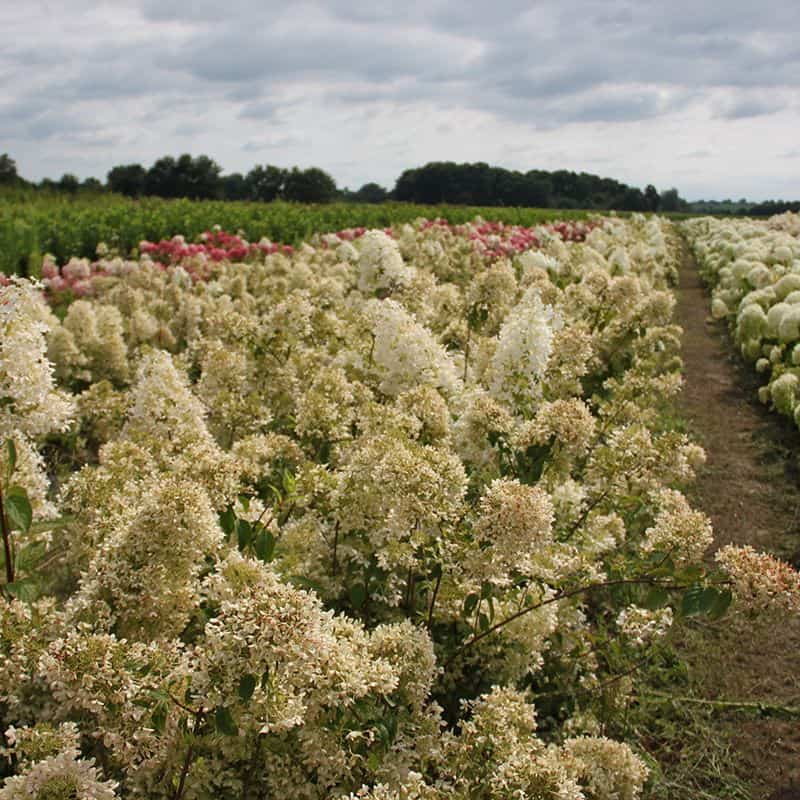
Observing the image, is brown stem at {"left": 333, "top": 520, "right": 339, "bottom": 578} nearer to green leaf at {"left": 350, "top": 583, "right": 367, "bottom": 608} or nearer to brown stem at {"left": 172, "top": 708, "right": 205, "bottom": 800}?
green leaf at {"left": 350, "top": 583, "right": 367, "bottom": 608}

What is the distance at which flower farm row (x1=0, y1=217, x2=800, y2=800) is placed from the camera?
201 centimetres

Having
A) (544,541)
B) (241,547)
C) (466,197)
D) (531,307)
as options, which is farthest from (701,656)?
(466,197)

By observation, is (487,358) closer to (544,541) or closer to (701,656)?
(701,656)

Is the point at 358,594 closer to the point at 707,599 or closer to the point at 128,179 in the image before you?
the point at 707,599

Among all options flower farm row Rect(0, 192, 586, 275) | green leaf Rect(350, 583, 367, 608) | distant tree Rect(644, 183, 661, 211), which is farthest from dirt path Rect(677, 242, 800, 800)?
distant tree Rect(644, 183, 661, 211)

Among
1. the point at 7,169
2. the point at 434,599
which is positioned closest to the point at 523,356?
→ the point at 434,599

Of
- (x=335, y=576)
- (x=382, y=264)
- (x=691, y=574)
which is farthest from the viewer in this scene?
(x=382, y=264)

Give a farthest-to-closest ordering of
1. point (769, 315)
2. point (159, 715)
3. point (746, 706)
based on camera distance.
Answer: point (769, 315) < point (746, 706) < point (159, 715)

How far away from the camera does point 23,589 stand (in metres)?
2.39

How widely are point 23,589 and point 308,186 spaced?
52.6 metres

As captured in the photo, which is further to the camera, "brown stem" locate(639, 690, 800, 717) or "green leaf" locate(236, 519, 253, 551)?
"brown stem" locate(639, 690, 800, 717)

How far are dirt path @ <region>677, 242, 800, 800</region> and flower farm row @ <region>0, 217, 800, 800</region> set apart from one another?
51cm

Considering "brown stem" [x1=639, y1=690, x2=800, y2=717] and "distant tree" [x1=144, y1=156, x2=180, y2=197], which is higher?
→ "distant tree" [x1=144, y1=156, x2=180, y2=197]

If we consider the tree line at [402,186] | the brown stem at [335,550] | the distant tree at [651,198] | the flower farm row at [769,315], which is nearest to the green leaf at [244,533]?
the brown stem at [335,550]
